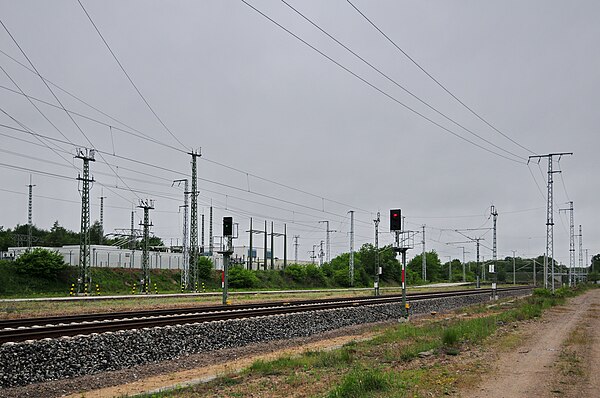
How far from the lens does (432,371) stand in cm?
1356

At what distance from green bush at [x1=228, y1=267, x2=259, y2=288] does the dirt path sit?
5191 centimetres

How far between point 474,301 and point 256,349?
111 feet

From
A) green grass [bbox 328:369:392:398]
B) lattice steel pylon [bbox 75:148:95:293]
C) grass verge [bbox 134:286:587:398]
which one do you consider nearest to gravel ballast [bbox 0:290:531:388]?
grass verge [bbox 134:286:587:398]

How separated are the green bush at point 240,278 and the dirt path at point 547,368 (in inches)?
2044

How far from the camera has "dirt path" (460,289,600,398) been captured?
1123cm

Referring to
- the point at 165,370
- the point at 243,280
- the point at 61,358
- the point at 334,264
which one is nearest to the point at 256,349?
the point at 165,370

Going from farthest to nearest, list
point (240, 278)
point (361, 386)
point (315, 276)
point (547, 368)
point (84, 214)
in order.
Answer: point (315, 276), point (240, 278), point (84, 214), point (547, 368), point (361, 386)

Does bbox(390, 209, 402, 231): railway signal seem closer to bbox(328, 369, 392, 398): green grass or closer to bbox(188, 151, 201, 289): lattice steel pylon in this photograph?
bbox(328, 369, 392, 398): green grass

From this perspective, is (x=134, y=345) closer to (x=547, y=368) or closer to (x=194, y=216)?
(x=547, y=368)

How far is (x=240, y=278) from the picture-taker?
238 feet

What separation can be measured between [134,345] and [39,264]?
45.9 metres

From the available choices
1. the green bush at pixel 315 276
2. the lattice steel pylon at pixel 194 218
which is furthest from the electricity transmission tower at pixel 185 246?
the green bush at pixel 315 276

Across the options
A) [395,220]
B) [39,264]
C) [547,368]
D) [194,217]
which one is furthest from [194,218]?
[547,368]

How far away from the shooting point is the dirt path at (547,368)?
1123cm
